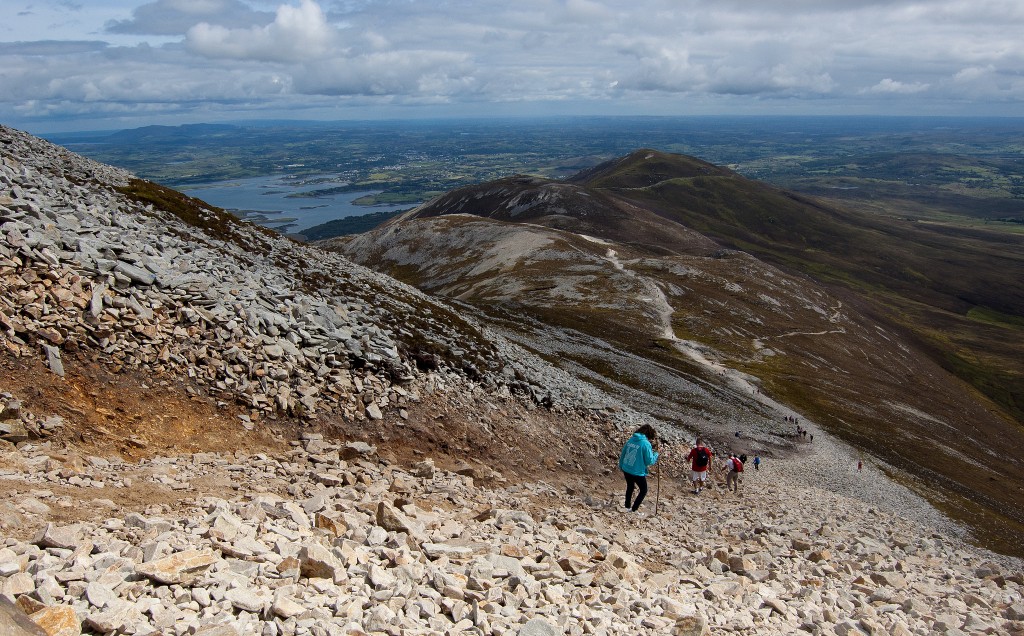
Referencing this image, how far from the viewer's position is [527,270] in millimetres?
128000

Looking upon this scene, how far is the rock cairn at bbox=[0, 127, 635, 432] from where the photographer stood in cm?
2100

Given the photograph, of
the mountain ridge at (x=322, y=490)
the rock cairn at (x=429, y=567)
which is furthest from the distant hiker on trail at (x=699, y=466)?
the rock cairn at (x=429, y=567)

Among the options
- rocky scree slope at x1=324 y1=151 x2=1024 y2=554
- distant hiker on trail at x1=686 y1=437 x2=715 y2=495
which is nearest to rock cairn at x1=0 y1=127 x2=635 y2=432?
distant hiker on trail at x1=686 y1=437 x2=715 y2=495

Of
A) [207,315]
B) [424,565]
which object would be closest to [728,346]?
[207,315]

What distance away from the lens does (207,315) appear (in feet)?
79.8

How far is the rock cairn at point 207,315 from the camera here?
21000 mm

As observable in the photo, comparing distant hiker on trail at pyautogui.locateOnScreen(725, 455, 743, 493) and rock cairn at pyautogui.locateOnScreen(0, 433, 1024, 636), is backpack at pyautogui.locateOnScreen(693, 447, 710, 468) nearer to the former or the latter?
distant hiker on trail at pyautogui.locateOnScreen(725, 455, 743, 493)

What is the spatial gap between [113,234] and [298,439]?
581 inches

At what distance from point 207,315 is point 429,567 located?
16.3m

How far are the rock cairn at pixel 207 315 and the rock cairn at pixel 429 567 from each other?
4.28m

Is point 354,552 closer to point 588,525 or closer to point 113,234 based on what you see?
point 588,525

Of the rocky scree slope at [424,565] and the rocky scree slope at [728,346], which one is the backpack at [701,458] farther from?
the rocky scree slope at [728,346]

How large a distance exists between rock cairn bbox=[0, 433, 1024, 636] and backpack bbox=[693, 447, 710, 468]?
6.01 meters

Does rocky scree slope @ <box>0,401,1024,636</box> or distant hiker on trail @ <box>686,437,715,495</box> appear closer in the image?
rocky scree slope @ <box>0,401,1024,636</box>
